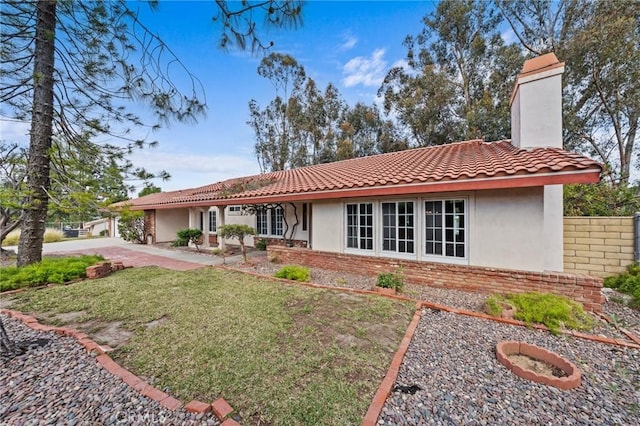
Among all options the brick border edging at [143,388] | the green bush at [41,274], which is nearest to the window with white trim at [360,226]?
→ the brick border edging at [143,388]

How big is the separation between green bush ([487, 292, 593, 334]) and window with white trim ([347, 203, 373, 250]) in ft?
12.6

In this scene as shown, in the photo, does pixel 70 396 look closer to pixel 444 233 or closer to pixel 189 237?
pixel 444 233

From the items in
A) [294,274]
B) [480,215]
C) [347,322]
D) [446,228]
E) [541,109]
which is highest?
[541,109]

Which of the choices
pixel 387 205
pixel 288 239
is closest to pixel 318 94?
pixel 288 239

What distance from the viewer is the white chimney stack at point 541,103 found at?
261 inches

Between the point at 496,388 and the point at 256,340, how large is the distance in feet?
10.2

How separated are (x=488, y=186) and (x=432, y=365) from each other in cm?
416

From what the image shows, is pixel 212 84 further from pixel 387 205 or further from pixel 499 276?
pixel 499 276

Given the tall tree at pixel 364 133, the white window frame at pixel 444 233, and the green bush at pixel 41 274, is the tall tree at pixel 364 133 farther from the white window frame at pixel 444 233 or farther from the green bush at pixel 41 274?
the green bush at pixel 41 274

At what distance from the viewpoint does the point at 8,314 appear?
16.0 ft

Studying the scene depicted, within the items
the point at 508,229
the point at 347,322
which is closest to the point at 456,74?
the point at 508,229

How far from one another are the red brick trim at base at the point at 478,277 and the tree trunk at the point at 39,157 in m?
7.34

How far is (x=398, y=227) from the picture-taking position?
7551 millimetres

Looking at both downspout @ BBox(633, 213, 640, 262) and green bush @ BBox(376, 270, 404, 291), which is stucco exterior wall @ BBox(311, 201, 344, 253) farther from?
downspout @ BBox(633, 213, 640, 262)
